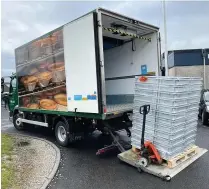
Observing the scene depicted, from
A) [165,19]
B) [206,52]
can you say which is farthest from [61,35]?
[206,52]

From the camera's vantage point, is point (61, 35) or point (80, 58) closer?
point (80, 58)

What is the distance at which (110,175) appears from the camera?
4941mm

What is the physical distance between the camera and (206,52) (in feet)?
65.2

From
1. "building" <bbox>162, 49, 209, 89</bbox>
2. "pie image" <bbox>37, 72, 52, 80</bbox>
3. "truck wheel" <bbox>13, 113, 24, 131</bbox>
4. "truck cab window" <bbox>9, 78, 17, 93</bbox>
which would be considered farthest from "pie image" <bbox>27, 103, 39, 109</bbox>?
"building" <bbox>162, 49, 209, 89</bbox>

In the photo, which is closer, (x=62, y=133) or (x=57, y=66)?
(x=57, y=66)

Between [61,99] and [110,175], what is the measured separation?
8.84 feet

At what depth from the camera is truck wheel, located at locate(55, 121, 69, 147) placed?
6.98 meters

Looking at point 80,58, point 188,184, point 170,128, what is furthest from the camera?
point 80,58

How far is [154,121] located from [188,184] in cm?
134

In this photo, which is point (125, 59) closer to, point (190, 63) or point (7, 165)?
point (7, 165)

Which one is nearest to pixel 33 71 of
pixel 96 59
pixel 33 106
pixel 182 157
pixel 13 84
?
pixel 33 106

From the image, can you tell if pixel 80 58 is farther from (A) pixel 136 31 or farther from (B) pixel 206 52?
(B) pixel 206 52

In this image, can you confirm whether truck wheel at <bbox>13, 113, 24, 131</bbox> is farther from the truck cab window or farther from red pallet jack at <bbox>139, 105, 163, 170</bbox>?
red pallet jack at <bbox>139, 105, 163, 170</bbox>

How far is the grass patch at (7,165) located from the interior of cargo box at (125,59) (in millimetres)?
2921
